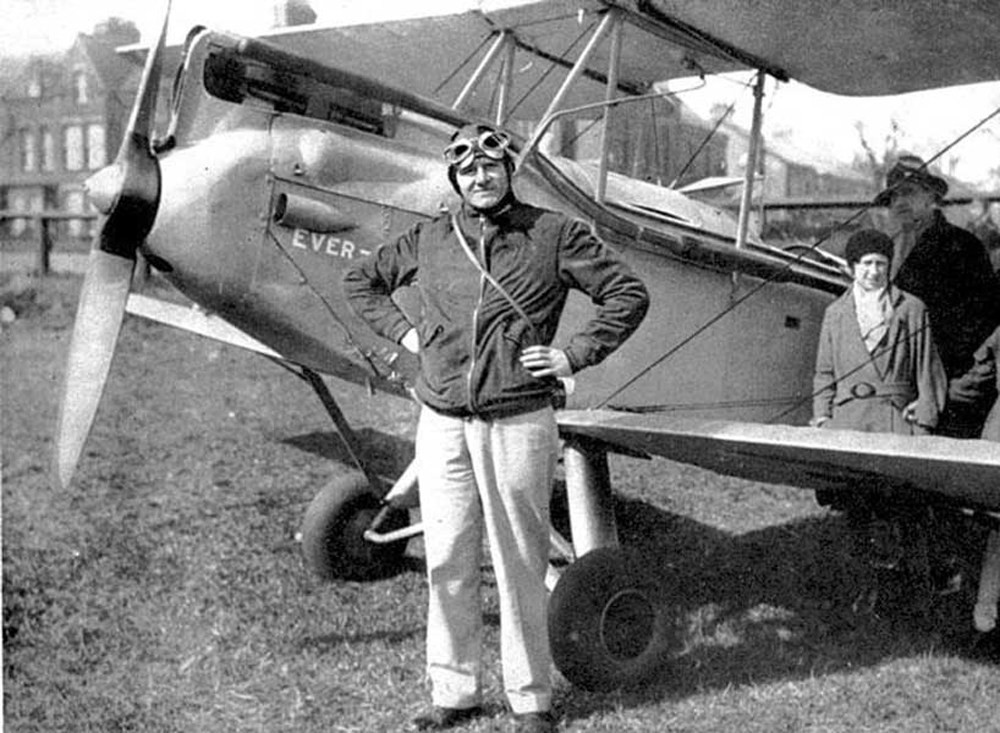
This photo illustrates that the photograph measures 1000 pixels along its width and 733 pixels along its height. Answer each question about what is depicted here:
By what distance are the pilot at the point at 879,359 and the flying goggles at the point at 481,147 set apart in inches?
65.7

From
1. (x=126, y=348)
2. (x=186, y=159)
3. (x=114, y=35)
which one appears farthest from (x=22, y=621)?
(x=126, y=348)

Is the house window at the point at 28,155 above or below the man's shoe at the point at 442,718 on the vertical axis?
above

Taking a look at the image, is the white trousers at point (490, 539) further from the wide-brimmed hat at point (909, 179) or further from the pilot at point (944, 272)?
the wide-brimmed hat at point (909, 179)

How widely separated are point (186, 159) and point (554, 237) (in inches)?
53.9

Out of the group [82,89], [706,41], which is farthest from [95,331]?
[82,89]

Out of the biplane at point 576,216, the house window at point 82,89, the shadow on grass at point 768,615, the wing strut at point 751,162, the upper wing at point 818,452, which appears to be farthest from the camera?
the house window at point 82,89

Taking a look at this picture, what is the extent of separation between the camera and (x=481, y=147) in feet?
10.4

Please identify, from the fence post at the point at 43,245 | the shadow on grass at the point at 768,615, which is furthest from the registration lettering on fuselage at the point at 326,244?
the fence post at the point at 43,245

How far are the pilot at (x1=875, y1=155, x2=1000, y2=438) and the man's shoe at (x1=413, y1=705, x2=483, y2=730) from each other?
97.2 inches

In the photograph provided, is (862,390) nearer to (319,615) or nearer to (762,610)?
(762,610)

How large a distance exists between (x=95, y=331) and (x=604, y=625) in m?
1.96

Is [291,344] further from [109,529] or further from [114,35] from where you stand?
[114,35]

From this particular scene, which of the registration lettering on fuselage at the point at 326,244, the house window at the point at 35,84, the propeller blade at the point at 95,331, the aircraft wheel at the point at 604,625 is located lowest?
the aircraft wheel at the point at 604,625

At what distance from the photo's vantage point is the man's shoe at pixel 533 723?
322 cm
